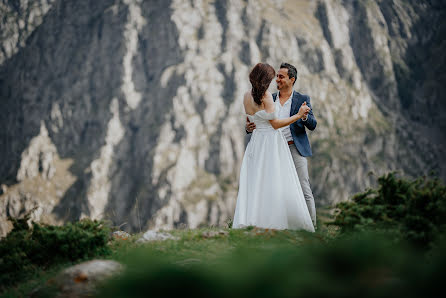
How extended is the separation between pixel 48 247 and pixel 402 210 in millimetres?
7162

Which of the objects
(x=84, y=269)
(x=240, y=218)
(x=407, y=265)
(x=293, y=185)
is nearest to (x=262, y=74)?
(x=293, y=185)

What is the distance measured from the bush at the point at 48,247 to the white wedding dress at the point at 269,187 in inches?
153

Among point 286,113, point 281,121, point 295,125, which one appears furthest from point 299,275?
point 286,113

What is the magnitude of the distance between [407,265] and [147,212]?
18702 centimetres

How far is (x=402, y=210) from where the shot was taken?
6.68 metres

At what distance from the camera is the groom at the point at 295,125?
1116 cm

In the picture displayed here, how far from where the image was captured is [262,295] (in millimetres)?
1785

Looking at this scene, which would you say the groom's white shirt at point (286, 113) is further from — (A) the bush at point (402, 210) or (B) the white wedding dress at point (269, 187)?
(A) the bush at point (402, 210)

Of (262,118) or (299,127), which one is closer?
(262,118)

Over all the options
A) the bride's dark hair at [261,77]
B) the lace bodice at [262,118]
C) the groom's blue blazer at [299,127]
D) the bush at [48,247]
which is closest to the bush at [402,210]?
the lace bodice at [262,118]

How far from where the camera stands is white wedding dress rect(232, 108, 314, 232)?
10.0 meters

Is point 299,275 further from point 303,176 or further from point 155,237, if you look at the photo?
point 303,176

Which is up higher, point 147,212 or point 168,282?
point 168,282

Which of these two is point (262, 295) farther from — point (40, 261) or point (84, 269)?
point (40, 261)
